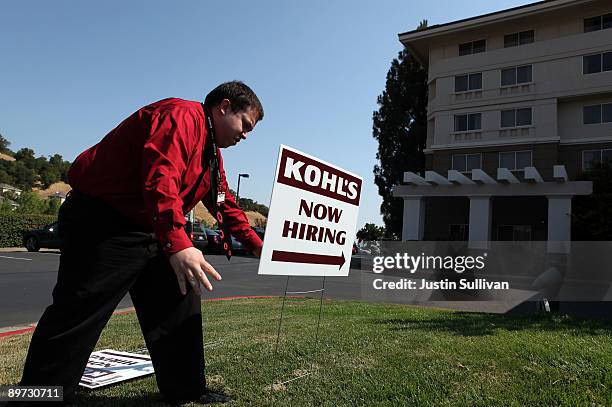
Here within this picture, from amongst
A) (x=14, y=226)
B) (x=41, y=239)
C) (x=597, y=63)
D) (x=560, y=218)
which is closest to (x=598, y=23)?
(x=597, y=63)

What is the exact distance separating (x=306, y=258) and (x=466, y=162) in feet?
96.1

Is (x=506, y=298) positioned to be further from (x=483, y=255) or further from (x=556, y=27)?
(x=556, y=27)

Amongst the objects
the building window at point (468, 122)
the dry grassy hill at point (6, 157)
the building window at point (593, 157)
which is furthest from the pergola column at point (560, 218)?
the dry grassy hill at point (6, 157)

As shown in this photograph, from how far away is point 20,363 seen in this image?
4.13m

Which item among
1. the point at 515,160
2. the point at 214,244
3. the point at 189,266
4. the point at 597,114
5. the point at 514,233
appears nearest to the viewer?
the point at 189,266

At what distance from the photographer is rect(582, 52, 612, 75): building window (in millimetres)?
27062

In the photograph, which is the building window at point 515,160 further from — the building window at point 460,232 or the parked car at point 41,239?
the parked car at point 41,239

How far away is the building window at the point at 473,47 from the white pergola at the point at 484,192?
9256 millimetres

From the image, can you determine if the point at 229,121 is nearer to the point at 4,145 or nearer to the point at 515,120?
the point at 515,120

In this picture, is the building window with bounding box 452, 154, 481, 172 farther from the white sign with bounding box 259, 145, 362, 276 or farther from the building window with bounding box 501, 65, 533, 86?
the white sign with bounding box 259, 145, 362, 276

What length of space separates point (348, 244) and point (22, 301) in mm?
8196

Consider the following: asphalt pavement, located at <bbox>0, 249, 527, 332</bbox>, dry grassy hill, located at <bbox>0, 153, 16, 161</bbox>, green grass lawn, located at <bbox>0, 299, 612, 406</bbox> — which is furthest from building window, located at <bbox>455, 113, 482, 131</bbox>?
dry grassy hill, located at <bbox>0, 153, 16, 161</bbox>

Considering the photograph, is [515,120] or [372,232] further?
[372,232]

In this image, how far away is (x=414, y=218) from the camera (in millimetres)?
28266
